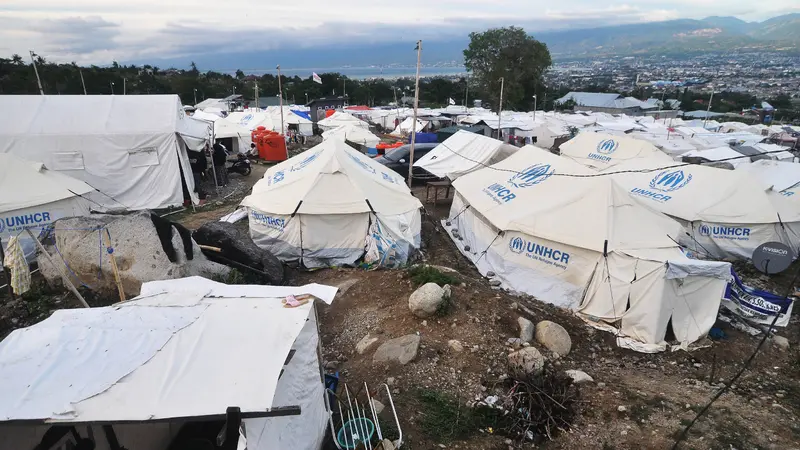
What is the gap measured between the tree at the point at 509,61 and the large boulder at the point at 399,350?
A: 53226 mm

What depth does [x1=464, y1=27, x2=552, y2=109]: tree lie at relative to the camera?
180 ft

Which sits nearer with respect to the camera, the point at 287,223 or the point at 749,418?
the point at 749,418

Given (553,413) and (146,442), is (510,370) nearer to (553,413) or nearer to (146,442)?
(553,413)

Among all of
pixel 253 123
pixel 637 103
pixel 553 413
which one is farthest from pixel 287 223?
pixel 637 103

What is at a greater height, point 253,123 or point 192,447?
point 253,123

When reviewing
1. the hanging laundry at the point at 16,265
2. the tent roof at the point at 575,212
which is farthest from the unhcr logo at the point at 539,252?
the hanging laundry at the point at 16,265

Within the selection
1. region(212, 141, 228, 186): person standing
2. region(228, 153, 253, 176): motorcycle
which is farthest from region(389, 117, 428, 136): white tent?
region(212, 141, 228, 186): person standing

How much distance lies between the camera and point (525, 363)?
614cm

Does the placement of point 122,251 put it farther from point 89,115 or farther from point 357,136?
point 357,136

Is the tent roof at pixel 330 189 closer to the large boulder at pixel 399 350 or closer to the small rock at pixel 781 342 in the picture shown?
the large boulder at pixel 399 350

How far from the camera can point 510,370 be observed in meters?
6.06

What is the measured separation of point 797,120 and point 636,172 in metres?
61.1

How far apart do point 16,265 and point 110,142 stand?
349 inches

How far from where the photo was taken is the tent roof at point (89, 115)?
14.3 m
